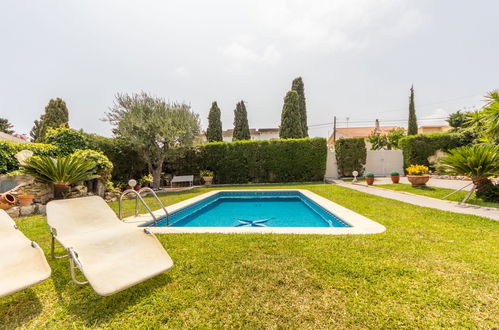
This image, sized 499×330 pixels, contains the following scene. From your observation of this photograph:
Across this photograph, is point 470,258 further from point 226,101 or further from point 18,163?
point 226,101

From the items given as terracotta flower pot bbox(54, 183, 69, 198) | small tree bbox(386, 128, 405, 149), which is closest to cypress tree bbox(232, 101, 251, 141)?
small tree bbox(386, 128, 405, 149)

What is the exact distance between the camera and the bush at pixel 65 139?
29.6 ft

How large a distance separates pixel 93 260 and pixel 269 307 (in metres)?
1.99

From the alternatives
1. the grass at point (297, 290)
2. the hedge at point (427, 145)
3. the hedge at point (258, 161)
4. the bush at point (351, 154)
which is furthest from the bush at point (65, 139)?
the hedge at point (427, 145)

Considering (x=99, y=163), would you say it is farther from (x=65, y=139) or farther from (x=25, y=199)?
(x=65, y=139)

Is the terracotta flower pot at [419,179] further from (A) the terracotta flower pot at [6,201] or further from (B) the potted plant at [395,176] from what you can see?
(A) the terracotta flower pot at [6,201]

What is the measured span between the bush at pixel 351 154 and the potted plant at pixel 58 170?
50.3 feet

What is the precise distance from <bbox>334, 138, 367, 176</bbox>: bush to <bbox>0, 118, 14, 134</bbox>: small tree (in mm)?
48245

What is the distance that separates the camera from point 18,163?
24.0 feet

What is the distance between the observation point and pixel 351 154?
52.3 feet

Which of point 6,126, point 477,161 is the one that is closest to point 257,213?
point 477,161

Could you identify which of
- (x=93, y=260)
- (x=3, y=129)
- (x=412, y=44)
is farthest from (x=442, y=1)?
(x=3, y=129)

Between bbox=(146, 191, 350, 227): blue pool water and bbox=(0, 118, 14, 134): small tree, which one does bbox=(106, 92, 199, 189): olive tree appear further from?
bbox=(0, 118, 14, 134): small tree

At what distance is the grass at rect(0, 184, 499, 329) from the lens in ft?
6.09
